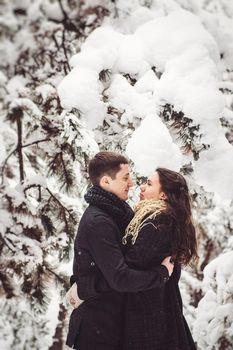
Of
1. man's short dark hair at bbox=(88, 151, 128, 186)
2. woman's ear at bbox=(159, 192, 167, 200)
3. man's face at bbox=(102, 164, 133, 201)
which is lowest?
woman's ear at bbox=(159, 192, 167, 200)

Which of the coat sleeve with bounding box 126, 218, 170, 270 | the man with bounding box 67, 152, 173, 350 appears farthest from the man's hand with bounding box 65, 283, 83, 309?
the coat sleeve with bounding box 126, 218, 170, 270

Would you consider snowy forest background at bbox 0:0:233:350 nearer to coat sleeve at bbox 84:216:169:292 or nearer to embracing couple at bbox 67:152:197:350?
embracing couple at bbox 67:152:197:350

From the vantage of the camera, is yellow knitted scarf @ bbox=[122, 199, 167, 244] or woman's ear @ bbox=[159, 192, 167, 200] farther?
woman's ear @ bbox=[159, 192, 167, 200]

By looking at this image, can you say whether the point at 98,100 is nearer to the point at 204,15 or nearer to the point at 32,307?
the point at 204,15

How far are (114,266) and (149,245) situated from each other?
288 mm

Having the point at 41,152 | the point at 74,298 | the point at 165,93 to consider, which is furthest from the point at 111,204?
the point at 41,152

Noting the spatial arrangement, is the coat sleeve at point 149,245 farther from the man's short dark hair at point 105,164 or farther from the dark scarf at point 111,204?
the man's short dark hair at point 105,164

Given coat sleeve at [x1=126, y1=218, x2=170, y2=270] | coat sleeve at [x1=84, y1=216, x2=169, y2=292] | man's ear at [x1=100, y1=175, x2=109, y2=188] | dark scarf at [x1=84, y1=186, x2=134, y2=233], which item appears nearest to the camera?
coat sleeve at [x1=84, y1=216, x2=169, y2=292]

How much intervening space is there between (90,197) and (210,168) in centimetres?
99

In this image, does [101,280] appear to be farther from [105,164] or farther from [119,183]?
[105,164]

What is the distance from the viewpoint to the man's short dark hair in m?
2.90

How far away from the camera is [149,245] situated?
262cm

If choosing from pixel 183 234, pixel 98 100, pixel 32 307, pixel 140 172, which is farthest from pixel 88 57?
pixel 32 307

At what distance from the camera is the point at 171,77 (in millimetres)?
2893
